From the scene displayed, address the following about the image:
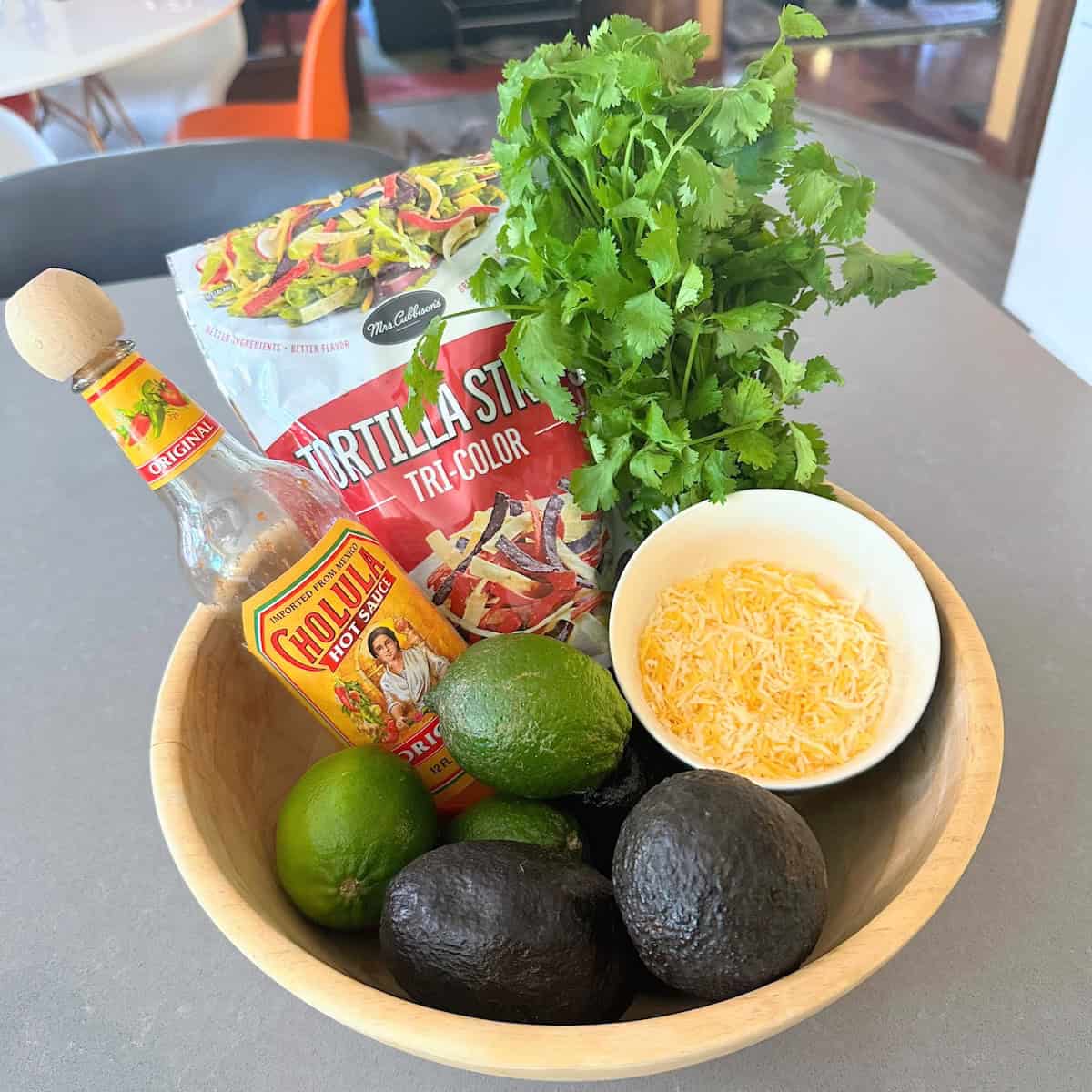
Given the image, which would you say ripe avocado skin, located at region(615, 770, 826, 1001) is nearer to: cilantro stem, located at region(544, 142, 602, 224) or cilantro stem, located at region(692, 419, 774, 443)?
cilantro stem, located at region(692, 419, 774, 443)

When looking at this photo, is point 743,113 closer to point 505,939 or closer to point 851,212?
point 851,212

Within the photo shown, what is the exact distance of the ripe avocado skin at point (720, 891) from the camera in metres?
0.49

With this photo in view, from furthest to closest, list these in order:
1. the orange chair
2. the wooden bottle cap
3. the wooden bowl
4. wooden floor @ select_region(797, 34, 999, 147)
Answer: wooden floor @ select_region(797, 34, 999, 147)
the orange chair
the wooden bottle cap
the wooden bowl

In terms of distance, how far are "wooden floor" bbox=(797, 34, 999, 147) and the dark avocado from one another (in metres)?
4.07

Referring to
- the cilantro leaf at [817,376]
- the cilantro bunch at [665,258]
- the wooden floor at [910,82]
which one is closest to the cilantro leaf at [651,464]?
the cilantro bunch at [665,258]

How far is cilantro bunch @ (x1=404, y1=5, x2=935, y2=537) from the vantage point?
0.61 metres

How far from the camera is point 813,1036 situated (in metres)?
0.60

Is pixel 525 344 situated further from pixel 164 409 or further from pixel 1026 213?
pixel 1026 213

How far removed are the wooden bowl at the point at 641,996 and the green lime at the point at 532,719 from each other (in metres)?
0.14

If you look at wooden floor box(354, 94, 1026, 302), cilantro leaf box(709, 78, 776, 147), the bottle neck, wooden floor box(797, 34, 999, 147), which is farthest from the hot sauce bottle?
wooden floor box(797, 34, 999, 147)

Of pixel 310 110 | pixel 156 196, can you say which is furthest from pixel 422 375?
pixel 310 110

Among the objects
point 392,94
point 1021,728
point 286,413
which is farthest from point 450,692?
point 392,94

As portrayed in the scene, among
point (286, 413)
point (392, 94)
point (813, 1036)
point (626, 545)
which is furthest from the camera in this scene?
point (392, 94)

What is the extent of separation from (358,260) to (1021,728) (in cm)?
63
